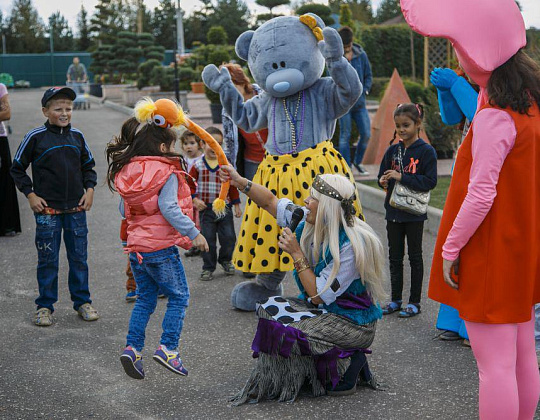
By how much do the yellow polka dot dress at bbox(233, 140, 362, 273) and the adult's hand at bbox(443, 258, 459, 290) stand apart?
7.08 ft

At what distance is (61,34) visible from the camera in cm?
8238

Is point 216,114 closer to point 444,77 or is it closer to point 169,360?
point 444,77

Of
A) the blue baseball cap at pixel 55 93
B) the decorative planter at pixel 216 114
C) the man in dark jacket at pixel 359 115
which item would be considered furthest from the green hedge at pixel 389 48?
the blue baseball cap at pixel 55 93

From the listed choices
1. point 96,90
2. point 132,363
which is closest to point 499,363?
point 132,363

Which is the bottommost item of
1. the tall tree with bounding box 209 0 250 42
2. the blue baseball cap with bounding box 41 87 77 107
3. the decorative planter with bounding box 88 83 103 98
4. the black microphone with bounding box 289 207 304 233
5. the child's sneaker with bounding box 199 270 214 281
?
the child's sneaker with bounding box 199 270 214 281

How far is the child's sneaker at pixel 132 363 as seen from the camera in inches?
162

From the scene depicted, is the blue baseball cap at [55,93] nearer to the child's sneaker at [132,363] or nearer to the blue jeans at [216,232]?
the blue jeans at [216,232]

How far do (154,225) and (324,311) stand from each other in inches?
41.0

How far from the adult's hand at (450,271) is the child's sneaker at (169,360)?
167cm

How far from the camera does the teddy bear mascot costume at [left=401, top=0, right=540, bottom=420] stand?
300cm

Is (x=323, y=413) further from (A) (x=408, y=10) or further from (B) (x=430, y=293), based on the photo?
(A) (x=408, y=10)

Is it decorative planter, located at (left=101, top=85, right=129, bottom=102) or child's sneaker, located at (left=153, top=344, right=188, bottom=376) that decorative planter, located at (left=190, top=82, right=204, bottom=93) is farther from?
child's sneaker, located at (left=153, top=344, right=188, bottom=376)

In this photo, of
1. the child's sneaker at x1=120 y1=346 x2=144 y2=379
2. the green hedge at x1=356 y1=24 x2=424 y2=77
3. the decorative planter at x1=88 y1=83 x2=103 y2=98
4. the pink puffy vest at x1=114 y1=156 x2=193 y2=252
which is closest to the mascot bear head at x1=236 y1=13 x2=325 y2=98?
the pink puffy vest at x1=114 y1=156 x2=193 y2=252

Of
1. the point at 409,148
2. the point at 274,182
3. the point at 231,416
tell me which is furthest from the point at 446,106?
the point at 231,416
